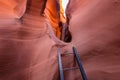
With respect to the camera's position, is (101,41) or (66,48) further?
(66,48)

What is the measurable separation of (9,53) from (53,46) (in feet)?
2.21

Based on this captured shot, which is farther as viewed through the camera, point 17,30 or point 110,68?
point 17,30

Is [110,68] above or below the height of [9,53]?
below

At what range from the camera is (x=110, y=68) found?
4.63 feet

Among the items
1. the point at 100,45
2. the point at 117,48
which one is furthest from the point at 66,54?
the point at 117,48

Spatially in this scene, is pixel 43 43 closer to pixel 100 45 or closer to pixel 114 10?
A: pixel 100 45

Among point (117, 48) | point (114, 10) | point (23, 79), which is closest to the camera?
point (23, 79)

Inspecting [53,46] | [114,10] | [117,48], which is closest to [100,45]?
[117,48]

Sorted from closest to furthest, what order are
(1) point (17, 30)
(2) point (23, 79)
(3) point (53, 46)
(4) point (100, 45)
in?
(2) point (23, 79), (4) point (100, 45), (1) point (17, 30), (3) point (53, 46)

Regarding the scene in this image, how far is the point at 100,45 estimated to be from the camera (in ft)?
5.48

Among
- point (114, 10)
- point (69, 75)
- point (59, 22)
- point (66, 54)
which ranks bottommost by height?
point (69, 75)

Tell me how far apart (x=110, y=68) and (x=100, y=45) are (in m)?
0.32

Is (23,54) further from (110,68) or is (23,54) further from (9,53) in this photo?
(110,68)

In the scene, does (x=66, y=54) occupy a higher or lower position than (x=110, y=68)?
higher
